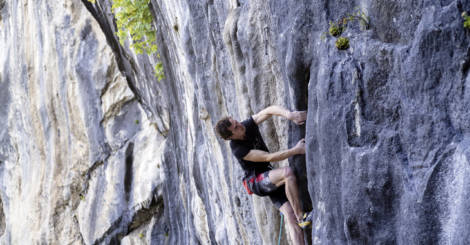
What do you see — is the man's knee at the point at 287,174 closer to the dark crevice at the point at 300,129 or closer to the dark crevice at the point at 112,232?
the dark crevice at the point at 300,129

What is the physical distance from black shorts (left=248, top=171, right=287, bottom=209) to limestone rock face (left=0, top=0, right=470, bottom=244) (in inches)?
11.4

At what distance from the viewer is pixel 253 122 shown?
640 cm

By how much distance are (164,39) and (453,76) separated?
6.94 m

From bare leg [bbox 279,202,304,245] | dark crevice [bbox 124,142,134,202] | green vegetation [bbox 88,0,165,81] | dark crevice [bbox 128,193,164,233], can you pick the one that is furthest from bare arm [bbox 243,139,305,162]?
dark crevice [bbox 124,142,134,202]

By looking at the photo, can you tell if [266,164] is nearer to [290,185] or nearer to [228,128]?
[290,185]

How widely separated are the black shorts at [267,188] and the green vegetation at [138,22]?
4.84 metres

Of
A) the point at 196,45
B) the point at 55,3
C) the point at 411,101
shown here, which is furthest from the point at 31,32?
the point at 411,101

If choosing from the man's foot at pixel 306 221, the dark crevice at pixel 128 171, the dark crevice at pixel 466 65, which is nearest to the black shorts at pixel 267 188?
the man's foot at pixel 306 221

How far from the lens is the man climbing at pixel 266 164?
239 inches

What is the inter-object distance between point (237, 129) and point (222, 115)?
6.79ft

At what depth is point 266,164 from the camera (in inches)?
256

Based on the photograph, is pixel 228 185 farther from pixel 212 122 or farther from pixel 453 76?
pixel 453 76

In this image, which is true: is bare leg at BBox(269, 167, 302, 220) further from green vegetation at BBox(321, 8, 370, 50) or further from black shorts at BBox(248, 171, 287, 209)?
green vegetation at BBox(321, 8, 370, 50)

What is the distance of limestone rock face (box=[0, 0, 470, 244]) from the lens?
416 cm
